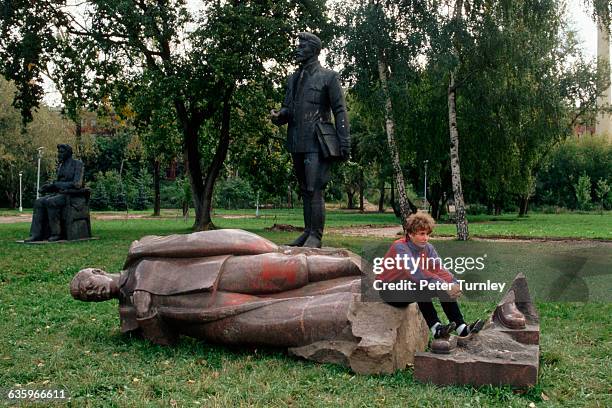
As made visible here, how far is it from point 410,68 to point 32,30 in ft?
34.4

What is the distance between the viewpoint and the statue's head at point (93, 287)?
17.7 feet

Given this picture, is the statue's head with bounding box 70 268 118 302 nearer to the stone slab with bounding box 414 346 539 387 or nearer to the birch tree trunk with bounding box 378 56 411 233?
the stone slab with bounding box 414 346 539 387

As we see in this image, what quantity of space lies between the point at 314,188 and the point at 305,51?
64.1 inches

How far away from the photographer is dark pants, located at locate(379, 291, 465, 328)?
4492 millimetres

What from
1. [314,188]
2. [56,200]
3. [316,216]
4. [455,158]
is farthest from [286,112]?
[455,158]

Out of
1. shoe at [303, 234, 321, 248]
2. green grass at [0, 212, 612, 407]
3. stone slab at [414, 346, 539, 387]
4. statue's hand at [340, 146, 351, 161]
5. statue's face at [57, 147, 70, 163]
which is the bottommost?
green grass at [0, 212, 612, 407]

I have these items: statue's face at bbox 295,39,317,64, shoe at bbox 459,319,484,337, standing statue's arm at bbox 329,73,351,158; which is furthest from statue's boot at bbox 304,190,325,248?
shoe at bbox 459,319,484,337

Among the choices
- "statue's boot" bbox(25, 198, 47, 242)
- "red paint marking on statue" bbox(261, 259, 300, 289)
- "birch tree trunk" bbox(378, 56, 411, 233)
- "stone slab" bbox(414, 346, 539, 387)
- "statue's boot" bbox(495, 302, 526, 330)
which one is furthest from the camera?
"birch tree trunk" bbox(378, 56, 411, 233)

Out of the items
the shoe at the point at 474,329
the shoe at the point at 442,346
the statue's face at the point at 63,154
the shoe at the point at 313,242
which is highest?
the statue's face at the point at 63,154

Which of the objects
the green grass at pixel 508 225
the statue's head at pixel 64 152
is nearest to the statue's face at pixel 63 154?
the statue's head at pixel 64 152

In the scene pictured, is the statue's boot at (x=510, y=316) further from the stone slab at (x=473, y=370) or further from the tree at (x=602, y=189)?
the tree at (x=602, y=189)

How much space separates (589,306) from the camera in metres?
7.66

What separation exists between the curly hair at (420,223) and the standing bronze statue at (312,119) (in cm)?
273

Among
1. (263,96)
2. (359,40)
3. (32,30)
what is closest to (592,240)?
(359,40)
